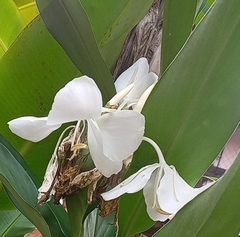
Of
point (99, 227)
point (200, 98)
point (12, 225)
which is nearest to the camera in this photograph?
point (200, 98)

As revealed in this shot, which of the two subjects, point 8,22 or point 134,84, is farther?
point 8,22

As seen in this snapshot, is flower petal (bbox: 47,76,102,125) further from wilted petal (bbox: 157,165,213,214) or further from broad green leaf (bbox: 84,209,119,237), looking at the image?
broad green leaf (bbox: 84,209,119,237)

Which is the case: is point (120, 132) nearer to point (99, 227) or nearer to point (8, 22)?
point (99, 227)

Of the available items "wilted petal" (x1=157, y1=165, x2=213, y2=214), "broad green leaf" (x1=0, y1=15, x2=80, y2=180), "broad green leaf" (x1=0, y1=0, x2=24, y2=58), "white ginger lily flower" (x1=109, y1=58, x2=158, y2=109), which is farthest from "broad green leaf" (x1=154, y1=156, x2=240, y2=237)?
"broad green leaf" (x1=0, y1=0, x2=24, y2=58)

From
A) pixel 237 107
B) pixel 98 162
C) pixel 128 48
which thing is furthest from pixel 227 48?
pixel 128 48

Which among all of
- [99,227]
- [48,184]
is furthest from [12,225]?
[48,184]

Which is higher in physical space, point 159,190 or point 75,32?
point 75,32

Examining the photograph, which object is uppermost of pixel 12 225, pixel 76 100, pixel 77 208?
pixel 76 100
